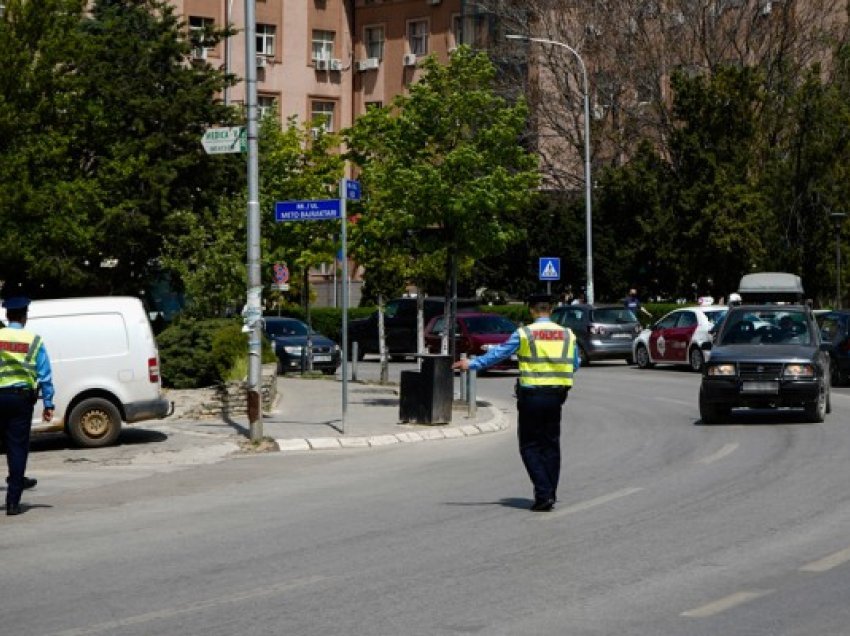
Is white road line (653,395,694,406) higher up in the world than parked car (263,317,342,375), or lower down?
lower down

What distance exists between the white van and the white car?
20.4 m

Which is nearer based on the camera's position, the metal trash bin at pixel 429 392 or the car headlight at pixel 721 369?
the car headlight at pixel 721 369

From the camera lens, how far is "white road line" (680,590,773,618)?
877 cm

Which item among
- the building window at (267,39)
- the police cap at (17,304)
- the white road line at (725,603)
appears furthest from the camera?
the building window at (267,39)

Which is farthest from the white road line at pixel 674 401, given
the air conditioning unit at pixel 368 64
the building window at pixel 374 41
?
the building window at pixel 374 41

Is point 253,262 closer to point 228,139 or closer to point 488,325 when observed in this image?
point 228,139

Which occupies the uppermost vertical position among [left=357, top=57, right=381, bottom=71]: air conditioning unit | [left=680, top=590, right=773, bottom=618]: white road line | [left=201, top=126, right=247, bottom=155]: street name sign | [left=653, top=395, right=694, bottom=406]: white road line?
[left=357, top=57, right=381, bottom=71]: air conditioning unit

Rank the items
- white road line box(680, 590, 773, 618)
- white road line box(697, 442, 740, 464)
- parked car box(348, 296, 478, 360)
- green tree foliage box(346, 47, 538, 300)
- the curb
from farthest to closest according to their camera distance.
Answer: parked car box(348, 296, 478, 360)
green tree foliage box(346, 47, 538, 300)
the curb
white road line box(697, 442, 740, 464)
white road line box(680, 590, 773, 618)

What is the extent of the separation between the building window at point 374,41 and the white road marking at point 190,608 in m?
69.8

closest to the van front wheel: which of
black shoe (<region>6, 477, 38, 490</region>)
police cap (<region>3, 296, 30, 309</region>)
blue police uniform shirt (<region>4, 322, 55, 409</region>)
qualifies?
black shoe (<region>6, 477, 38, 490</region>)

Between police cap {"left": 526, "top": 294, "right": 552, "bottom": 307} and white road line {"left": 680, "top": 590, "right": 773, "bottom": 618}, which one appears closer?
white road line {"left": 680, "top": 590, "right": 773, "bottom": 618}

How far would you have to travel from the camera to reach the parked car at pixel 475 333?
133 feet

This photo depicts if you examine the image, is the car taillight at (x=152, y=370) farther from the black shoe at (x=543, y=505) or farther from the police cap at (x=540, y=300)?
the black shoe at (x=543, y=505)

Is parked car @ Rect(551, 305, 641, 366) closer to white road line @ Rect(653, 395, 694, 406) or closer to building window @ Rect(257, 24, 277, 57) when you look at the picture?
white road line @ Rect(653, 395, 694, 406)
